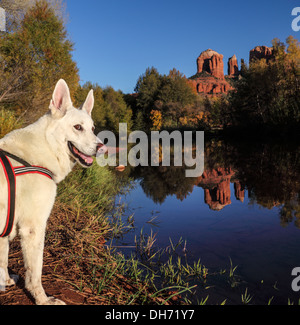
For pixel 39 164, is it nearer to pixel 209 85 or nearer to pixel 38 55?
pixel 38 55

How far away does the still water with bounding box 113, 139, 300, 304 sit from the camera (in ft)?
14.3

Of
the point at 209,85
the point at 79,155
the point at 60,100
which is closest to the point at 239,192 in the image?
the point at 79,155

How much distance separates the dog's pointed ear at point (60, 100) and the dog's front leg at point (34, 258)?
1.31 meters

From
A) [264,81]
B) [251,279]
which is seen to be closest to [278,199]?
[251,279]

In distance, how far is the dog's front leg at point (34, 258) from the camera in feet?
8.46

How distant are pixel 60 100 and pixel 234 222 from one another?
19.8 ft

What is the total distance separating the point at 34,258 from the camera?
261 centimetres

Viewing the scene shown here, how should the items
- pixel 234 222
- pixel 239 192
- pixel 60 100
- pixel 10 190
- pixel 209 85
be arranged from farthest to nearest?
pixel 209 85, pixel 239 192, pixel 234 222, pixel 60 100, pixel 10 190

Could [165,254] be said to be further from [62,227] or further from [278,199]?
[278,199]

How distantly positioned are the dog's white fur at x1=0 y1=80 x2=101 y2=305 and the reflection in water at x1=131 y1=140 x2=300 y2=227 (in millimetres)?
6162

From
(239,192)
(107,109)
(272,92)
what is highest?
(107,109)

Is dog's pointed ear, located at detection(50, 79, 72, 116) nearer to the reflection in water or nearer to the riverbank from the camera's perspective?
the riverbank

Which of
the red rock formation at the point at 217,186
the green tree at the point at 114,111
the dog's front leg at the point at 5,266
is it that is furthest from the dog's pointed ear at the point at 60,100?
the green tree at the point at 114,111

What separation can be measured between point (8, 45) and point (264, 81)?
3734cm
